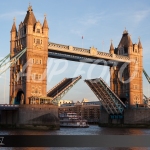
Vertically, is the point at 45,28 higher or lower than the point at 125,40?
lower

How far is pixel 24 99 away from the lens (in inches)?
2110

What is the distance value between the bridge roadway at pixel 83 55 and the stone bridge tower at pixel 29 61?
2468mm

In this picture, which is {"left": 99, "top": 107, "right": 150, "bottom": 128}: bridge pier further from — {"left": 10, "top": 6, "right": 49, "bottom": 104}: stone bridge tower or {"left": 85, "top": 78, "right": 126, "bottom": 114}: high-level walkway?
{"left": 10, "top": 6, "right": 49, "bottom": 104}: stone bridge tower

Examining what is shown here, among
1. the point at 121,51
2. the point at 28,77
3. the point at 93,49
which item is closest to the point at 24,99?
the point at 28,77

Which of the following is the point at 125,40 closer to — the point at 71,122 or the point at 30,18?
the point at 71,122

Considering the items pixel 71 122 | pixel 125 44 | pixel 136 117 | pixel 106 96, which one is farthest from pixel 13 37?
pixel 136 117

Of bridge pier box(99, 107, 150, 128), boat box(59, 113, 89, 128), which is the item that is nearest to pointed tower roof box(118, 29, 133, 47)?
bridge pier box(99, 107, 150, 128)

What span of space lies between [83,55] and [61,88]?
732 centimetres

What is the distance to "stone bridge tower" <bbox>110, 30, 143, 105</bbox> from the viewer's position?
69.4 meters

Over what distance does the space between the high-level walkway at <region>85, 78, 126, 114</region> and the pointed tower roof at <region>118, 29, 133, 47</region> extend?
11.9 meters

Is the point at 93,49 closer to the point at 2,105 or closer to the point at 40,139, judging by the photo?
the point at 2,105

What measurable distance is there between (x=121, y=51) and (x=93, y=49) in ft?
37.7

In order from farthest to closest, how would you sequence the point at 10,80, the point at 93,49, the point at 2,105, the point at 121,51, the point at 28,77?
the point at 121,51, the point at 93,49, the point at 10,80, the point at 28,77, the point at 2,105

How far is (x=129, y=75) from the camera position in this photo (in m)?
69.7
